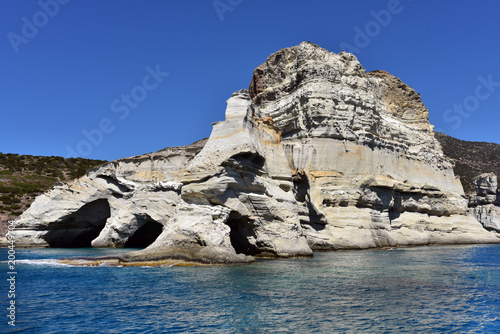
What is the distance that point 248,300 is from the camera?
1062cm

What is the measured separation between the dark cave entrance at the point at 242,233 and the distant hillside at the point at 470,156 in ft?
217

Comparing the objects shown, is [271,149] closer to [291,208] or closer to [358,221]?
[291,208]

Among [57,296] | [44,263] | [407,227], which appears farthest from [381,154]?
[57,296]

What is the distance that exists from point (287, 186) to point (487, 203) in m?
42.3

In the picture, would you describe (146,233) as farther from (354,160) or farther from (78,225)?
(354,160)

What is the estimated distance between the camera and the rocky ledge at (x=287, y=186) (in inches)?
802

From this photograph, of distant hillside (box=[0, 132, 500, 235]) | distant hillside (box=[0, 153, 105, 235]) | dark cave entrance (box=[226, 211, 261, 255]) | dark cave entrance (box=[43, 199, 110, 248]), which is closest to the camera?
dark cave entrance (box=[226, 211, 261, 255])

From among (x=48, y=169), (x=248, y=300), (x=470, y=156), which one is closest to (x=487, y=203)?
(x=470, y=156)

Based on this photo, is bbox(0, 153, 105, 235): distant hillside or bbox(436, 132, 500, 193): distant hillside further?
bbox(436, 132, 500, 193): distant hillside

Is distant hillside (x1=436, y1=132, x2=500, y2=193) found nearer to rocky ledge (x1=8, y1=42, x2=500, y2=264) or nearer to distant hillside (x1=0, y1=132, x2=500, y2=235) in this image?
distant hillside (x1=0, y1=132, x2=500, y2=235)

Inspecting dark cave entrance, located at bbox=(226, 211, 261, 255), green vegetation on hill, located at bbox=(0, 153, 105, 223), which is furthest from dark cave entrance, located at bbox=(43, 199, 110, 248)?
dark cave entrance, located at bbox=(226, 211, 261, 255)

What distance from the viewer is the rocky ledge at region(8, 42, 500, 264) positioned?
2036 cm

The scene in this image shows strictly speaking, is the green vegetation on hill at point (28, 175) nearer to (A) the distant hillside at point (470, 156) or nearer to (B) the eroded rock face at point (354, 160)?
(B) the eroded rock face at point (354, 160)

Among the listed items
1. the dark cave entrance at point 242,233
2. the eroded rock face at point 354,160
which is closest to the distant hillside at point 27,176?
the dark cave entrance at point 242,233
